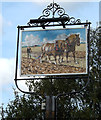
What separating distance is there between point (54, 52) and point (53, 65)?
31 centimetres

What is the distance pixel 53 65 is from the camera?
25.2 feet

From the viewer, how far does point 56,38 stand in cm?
777

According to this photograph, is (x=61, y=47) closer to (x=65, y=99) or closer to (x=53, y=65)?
(x=53, y=65)

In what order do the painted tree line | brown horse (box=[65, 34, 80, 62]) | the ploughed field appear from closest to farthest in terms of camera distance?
the ploughed field, brown horse (box=[65, 34, 80, 62]), the painted tree line

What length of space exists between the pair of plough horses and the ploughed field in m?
0.09

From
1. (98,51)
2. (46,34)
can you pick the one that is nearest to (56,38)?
(46,34)

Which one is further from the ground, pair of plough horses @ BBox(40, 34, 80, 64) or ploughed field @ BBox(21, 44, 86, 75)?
pair of plough horses @ BBox(40, 34, 80, 64)

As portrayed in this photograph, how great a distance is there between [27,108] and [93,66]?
4.60 metres

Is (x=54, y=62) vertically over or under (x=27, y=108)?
over

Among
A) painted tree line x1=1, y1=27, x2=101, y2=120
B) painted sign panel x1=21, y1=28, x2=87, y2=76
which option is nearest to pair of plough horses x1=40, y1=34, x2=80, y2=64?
painted sign panel x1=21, y1=28, x2=87, y2=76

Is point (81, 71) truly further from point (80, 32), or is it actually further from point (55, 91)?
point (55, 91)

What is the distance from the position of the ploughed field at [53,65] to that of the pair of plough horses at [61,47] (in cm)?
9

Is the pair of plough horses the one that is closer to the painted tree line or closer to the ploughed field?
the ploughed field

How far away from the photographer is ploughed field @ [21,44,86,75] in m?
7.55
